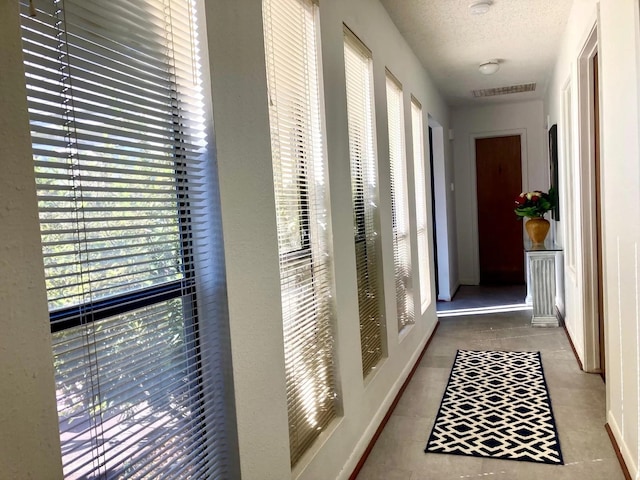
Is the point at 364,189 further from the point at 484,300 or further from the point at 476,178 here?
the point at 476,178

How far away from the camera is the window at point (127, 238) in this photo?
95 centimetres

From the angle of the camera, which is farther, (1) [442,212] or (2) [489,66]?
(1) [442,212]

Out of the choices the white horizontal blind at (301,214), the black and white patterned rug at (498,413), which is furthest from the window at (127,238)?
the black and white patterned rug at (498,413)

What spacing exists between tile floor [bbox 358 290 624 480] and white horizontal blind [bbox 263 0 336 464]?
595 mm

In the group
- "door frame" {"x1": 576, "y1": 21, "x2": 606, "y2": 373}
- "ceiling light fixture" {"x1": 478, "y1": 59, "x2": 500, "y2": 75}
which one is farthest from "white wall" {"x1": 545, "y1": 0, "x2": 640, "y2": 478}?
"ceiling light fixture" {"x1": 478, "y1": 59, "x2": 500, "y2": 75}

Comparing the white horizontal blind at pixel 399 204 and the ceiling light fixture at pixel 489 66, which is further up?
the ceiling light fixture at pixel 489 66

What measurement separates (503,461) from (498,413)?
0.60m

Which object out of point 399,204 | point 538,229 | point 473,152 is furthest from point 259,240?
point 473,152

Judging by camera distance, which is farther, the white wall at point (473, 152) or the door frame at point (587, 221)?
the white wall at point (473, 152)

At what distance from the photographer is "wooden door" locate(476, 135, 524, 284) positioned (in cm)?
750

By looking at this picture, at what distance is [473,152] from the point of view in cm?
761

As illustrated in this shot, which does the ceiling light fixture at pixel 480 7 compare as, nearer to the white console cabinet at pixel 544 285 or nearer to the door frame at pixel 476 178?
the white console cabinet at pixel 544 285

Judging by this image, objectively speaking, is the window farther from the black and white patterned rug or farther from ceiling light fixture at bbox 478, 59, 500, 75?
ceiling light fixture at bbox 478, 59, 500, 75

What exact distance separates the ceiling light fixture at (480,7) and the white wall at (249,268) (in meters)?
0.57
